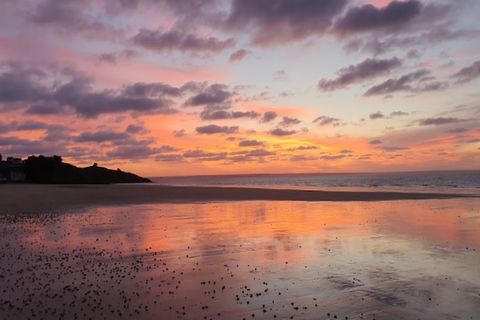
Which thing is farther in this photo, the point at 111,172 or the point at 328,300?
the point at 111,172

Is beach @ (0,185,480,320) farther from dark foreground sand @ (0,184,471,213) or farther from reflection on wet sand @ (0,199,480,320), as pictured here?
dark foreground sand @ (0,184,471,213)

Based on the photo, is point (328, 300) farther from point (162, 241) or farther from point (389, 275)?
point (162, 241)

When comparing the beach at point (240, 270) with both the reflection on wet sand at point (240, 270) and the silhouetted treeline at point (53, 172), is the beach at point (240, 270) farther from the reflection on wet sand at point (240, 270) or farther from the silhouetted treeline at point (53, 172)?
the silhouetted treeline at point (53, 172)

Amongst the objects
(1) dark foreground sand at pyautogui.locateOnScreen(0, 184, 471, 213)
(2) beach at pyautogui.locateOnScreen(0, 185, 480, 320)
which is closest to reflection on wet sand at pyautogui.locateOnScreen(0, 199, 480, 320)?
(2) beach at pyautogui.locateOnScreen(0, 185, 480, 320)

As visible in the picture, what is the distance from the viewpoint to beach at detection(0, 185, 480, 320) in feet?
38.4

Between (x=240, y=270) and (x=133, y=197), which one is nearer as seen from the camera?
(x=240, y=270)

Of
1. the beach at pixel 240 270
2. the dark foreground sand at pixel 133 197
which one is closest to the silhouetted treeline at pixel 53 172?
the dark foreground sand at pixel 133 197

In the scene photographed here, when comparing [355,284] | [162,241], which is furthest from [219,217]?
[355,284]

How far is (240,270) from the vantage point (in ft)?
52.9

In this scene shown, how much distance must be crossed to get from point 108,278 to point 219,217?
1959 cm

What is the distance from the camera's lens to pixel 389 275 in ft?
49.7

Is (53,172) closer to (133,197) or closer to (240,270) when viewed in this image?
(133,197)

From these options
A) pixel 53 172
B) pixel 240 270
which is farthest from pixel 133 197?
pixel 53 172

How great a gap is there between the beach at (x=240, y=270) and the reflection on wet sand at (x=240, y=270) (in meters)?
0.05
